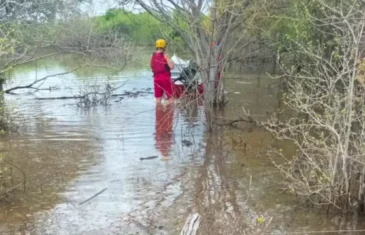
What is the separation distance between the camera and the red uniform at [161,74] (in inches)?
579

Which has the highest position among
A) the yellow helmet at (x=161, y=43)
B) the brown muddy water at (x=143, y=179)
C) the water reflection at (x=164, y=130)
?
the yellow helmet at (x=161, y=43)

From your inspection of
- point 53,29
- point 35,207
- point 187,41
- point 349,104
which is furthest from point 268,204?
point 53,29

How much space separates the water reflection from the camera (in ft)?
33.9

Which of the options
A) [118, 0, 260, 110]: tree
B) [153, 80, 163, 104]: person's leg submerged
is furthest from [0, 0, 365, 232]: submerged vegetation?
[153, 80, 163, 104]: person's leg submerged

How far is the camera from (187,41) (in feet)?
47.3

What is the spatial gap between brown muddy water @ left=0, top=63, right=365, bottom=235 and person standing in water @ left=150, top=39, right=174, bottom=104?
973 mm

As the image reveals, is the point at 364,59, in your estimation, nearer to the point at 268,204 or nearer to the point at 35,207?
the point at 268,204

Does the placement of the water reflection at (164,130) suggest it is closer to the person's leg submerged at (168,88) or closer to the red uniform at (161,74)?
the person's leg submerged at (168,88)

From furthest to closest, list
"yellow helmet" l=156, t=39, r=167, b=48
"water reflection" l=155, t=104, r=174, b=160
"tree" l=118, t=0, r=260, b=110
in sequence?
1. "yellow helmet" l=156, t=39, r=167, b=48
2. "tree" l=118, t=0, r=260, b=110
3. "water reflection" l=155, t=104, r=174, b=160

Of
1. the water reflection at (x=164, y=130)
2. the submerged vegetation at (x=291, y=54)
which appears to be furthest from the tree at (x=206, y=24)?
the water reflection at (x=164, y=130)

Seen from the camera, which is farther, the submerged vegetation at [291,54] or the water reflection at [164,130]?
the water reflection at [164,130]

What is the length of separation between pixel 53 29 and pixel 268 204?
9242 mm

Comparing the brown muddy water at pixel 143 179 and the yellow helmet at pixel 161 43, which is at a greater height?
the yellow helmet at pixel 161 43

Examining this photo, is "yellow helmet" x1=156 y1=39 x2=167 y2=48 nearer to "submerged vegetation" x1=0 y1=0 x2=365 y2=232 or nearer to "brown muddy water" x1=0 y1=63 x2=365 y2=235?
"submerged vegetation" x1=0 y1=0 x2=365 y2=232
